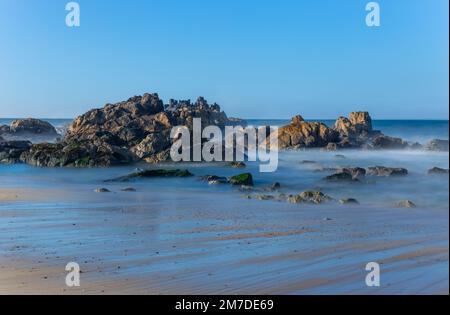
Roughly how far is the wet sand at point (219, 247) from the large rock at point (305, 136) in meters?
18.3

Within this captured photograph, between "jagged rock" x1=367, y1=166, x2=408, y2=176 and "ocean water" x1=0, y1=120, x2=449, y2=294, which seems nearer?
"ocean water" x1=0, y1=120, x2=449, y2=294

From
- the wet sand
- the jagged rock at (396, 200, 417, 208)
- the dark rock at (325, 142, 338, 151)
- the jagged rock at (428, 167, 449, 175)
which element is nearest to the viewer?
the wet sand

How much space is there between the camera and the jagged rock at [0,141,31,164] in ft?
82.3

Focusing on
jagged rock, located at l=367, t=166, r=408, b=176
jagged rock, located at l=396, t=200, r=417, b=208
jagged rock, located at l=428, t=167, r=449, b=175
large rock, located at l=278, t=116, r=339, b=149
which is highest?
large rock, located at l=278, t=116, r=339, b=149

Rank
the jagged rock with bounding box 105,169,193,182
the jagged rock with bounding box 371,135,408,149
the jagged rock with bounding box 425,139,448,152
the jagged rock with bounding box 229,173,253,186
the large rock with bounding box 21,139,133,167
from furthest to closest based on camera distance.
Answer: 1. the jagged rock with bounding box 371,135,408,149
2. the jagged rock with bounding box 425,139,448,152
3. the large rock with bounding box 21,139,133,167
4. the jagged rock with bounding box 105,169,193,182
5. the jagged rock with bounding box 229,173,253,186

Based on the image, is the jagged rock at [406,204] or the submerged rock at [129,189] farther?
the submerged rock at [129,189]

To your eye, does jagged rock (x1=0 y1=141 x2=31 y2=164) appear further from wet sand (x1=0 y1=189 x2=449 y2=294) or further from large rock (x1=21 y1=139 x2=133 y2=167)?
wet sand (x1=0 y1=189 x2=449 y2=294)

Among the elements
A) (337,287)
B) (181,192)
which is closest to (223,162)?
(181,192)

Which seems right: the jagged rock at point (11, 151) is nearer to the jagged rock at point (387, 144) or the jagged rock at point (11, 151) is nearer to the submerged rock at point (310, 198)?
the submerged rock at point (310, 198)

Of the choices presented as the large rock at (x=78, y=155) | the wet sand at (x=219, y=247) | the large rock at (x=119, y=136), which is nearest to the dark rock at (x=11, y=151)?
the large rock at (x=78, y=155)

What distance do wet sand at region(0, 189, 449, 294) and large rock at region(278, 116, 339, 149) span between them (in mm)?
18273

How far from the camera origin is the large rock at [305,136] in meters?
31.1

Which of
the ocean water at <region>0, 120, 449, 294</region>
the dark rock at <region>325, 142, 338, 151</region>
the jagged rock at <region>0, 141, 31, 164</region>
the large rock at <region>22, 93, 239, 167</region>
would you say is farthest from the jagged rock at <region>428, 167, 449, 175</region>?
the jagged rock at <region>0, 141, 31, 164</region>

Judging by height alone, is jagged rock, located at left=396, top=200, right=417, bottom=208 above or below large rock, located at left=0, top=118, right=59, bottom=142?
below
